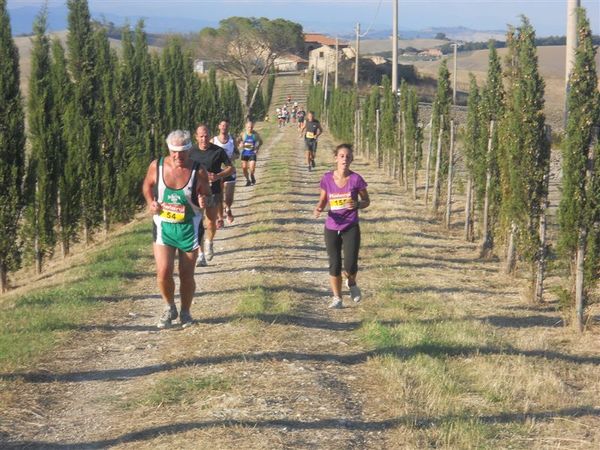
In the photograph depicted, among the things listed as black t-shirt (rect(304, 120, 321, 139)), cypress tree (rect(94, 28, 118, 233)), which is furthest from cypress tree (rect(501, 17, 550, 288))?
black t-shirt (rect(304, 120, 321, 139))

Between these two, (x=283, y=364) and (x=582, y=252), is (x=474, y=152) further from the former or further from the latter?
(x=283, y=364)

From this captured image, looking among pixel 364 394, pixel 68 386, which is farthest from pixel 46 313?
pixel 364 394

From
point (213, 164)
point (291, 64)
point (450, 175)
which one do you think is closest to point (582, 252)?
point (213, 164)

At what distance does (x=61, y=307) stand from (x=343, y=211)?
126 inches

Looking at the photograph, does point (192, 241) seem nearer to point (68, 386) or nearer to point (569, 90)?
point (68, 386)

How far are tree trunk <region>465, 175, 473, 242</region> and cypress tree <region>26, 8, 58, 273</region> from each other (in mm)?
8040

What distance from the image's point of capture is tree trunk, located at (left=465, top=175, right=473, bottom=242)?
51.3 feet

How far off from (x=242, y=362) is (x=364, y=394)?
3.87 feet

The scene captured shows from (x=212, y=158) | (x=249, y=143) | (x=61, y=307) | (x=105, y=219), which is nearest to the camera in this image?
(x=61, y=307)

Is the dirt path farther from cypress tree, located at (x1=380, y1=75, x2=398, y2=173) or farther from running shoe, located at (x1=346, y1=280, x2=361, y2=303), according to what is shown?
cypress tree, located at (x1=380, y1=75, x2=398, y2=173)

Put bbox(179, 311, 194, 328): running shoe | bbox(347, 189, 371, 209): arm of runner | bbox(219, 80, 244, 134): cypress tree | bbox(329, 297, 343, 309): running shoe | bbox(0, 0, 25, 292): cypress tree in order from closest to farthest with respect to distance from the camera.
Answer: bbox(179, 311, 194, 328): running shoe
bbox(347, 189, 371, 209): arm of runner
bbox(329, 297, 343, 309): running shoe
bbox(0, 0, 25, 292): cypress tree
bbox(219, 80, 244, 134): cypress tree

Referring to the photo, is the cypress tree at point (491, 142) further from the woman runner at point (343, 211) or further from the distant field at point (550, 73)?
the woman runner at point (343, 211)

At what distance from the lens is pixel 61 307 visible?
10.1 m

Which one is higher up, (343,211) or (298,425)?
(343,211)
